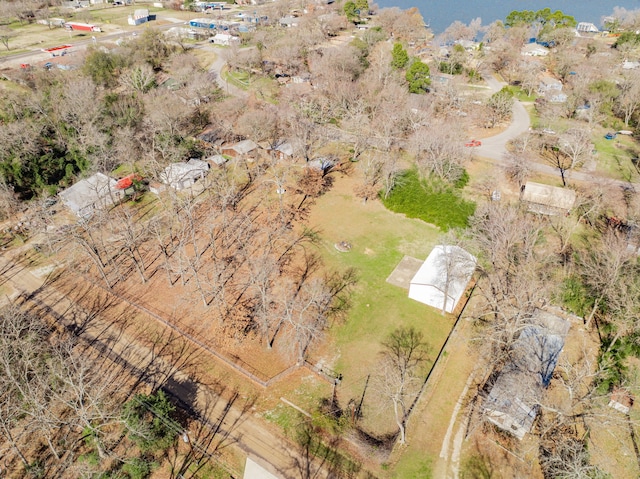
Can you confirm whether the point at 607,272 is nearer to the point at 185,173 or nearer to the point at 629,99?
the point at 185,173

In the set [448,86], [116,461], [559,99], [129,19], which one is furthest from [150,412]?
[129,19]

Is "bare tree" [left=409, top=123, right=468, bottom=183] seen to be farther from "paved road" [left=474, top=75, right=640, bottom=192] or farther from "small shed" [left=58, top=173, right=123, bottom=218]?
"small shed" [left=58, top=173, right=123, bottom=218]

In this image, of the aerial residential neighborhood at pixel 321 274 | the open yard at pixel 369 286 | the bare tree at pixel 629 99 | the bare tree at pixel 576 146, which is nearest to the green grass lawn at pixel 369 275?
the open yard at pixel 369 286

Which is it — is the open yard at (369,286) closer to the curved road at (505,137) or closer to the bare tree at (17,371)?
the bare tree at (17,371)

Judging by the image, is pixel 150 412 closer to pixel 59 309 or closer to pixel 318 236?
pixel 59 309

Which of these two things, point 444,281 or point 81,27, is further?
point 81,27

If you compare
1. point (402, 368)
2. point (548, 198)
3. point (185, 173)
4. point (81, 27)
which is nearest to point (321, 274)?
point (402, 368)
